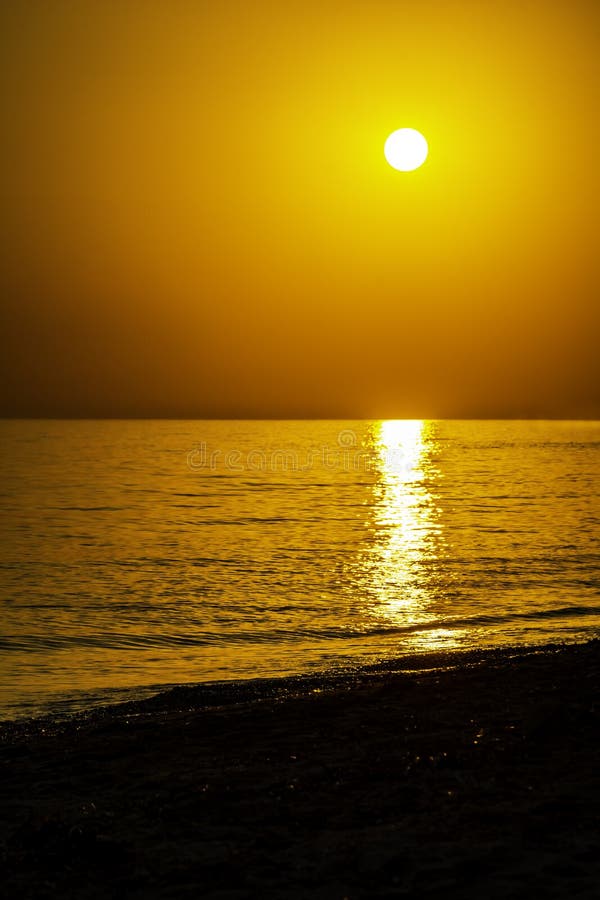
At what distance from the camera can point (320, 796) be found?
7707 millimetres

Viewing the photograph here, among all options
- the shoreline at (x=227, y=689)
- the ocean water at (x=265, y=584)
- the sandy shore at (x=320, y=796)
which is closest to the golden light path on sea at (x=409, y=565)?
the ocean water at (x=265, y=584)

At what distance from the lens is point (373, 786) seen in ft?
25.9

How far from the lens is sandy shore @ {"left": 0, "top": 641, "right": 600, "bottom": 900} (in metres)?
6.24

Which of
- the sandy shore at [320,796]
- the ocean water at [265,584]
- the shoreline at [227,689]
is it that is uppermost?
the ocean water at [265,584]

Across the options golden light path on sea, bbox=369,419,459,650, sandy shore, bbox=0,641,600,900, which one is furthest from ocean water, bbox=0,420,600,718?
sandy shore, bbox=0,641,600,900

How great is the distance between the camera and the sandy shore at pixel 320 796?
20.5 ft

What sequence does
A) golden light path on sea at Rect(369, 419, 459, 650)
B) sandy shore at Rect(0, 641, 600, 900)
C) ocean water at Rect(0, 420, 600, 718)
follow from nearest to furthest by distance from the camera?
sandy shore at Rect(0, 641, 600, 900) → ocean water at Rect(0, 420, 600, 718) → golden light path on sea at Rect(369, 419, 459, 650)

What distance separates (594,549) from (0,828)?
29.8m

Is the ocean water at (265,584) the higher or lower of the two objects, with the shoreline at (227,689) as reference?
higher

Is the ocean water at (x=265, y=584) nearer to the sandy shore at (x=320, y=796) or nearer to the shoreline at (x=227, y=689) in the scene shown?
the shoreline at (x=227, y=689)

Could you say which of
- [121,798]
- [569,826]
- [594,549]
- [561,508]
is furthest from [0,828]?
[561,508]

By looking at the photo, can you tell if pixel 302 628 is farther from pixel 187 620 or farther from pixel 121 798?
pixel 121 798

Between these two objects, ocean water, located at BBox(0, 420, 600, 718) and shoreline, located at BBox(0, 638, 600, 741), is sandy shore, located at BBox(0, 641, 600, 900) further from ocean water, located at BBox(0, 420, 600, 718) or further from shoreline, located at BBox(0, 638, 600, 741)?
ocean water, located at BBox(0, 420, 600, 718)

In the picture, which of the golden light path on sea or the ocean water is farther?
the golden light path on sea
